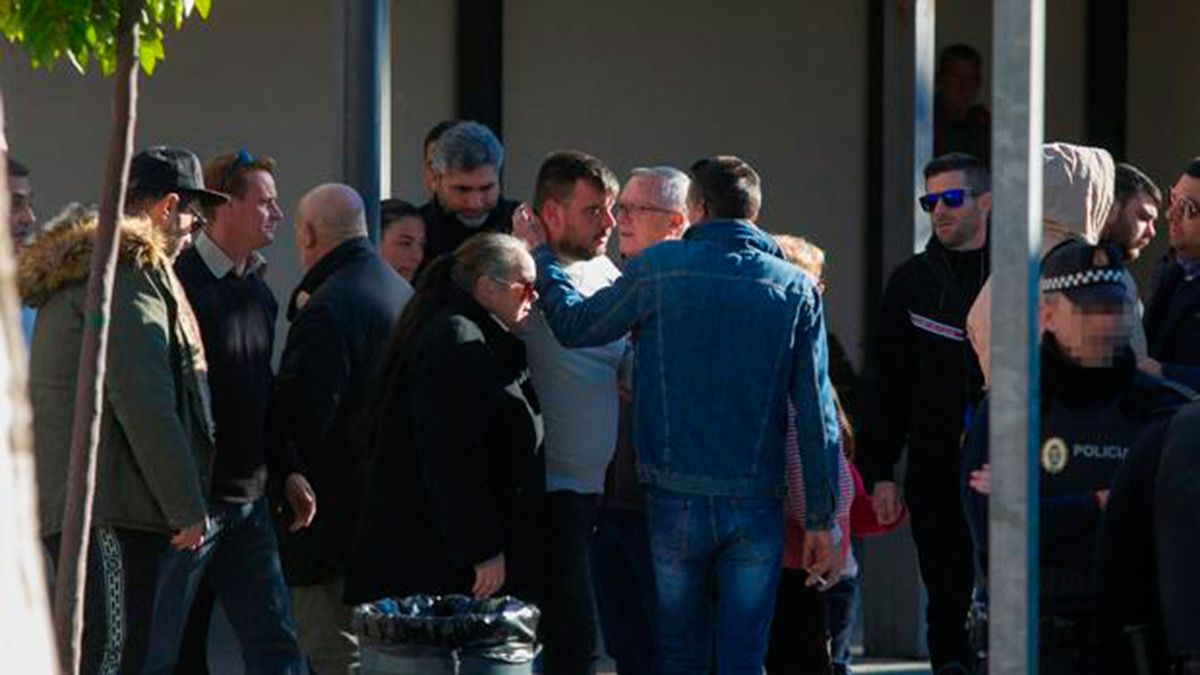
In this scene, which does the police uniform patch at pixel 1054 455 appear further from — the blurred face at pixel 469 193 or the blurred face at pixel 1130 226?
the blurred face at pixel 469 193

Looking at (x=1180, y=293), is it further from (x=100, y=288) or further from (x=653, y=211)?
(x=100, y=288)

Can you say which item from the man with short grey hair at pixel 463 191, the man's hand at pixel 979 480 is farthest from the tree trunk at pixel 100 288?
the man with short grey hair at pixel 463 191

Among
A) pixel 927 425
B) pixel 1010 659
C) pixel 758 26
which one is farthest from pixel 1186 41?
pixel 1010 659

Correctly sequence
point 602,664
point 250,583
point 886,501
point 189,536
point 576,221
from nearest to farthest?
point 189,536 → point 250,583 → point 576,221 → point 886,501 → point 602,664

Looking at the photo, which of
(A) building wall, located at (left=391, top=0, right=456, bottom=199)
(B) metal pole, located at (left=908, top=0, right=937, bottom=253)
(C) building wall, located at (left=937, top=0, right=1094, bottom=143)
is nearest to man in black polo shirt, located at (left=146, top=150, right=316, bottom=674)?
(B) metal pole, located at (left=908, top=0, right=937, bottom=253)

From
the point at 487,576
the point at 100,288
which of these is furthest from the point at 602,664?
the point at 100,288

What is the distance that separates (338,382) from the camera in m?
7.43

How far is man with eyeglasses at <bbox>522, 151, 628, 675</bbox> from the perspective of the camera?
7.18m

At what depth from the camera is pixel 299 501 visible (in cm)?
748

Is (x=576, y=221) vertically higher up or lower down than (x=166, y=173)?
lower down

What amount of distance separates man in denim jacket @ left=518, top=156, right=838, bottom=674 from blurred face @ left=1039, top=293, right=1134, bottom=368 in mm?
1435

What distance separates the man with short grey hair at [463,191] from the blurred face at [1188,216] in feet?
7.10

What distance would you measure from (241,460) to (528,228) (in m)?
1.16

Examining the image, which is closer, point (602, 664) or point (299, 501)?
point (299, 501)
